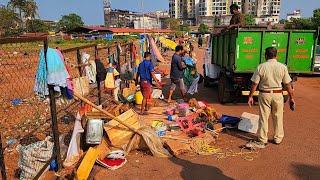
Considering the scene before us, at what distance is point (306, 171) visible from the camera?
222 inches

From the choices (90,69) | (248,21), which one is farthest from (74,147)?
(248,21)

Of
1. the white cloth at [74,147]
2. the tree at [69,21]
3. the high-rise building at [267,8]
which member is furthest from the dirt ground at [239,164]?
the high-rise building at [267,8]

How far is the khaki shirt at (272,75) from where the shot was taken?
6.48 m

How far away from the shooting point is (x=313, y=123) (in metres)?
8.45

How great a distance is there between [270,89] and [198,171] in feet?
7.03

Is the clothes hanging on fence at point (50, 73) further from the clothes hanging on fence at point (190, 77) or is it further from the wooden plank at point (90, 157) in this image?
the clothes hanging on fence at point (190, 77)

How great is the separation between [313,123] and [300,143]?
1732mm

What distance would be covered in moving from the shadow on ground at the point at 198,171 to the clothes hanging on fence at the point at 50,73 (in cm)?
239

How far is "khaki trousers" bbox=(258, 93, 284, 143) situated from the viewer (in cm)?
662

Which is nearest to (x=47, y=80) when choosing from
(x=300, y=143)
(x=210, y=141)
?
(x=210, y=141)

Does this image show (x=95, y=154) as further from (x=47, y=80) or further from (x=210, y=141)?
(x=210, y=141)

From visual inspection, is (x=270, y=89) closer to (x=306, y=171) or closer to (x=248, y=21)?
(x=306, y=171)

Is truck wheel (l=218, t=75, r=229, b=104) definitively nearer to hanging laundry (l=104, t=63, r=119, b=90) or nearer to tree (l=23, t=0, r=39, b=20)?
hanging laundry (l=104, t=63, r=119, b=90)

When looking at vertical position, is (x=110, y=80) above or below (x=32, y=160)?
above
